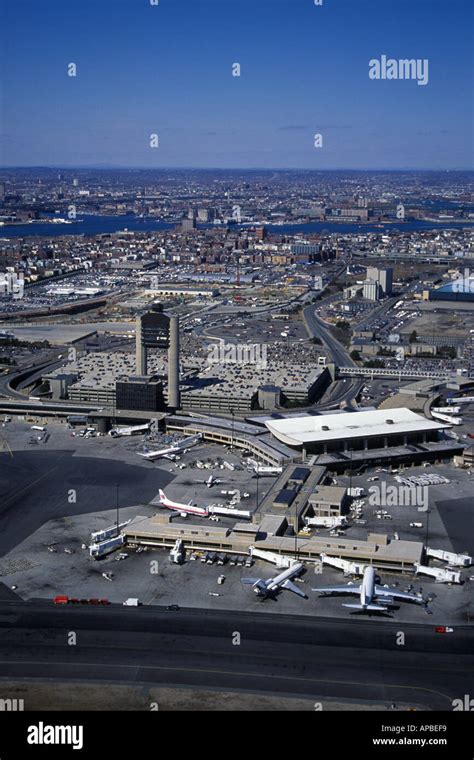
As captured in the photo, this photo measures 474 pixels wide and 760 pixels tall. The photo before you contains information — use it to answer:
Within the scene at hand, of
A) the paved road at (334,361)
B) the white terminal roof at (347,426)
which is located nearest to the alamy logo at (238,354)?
the paved road at (334,361)

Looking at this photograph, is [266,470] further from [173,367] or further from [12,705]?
[12,705]

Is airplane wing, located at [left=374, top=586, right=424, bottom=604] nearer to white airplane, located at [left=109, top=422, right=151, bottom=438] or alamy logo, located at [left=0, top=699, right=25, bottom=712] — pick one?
alamy logo, located at [left=0, top=699, right=25, bottom=712]

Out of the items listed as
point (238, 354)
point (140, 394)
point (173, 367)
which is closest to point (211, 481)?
point (140, 394)

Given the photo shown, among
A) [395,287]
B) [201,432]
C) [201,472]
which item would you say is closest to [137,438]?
[201,432]

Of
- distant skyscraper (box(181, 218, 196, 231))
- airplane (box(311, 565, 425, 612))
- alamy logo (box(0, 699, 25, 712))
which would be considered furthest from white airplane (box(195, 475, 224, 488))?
distant skyscraper (box(181, 218, 196, 231))
